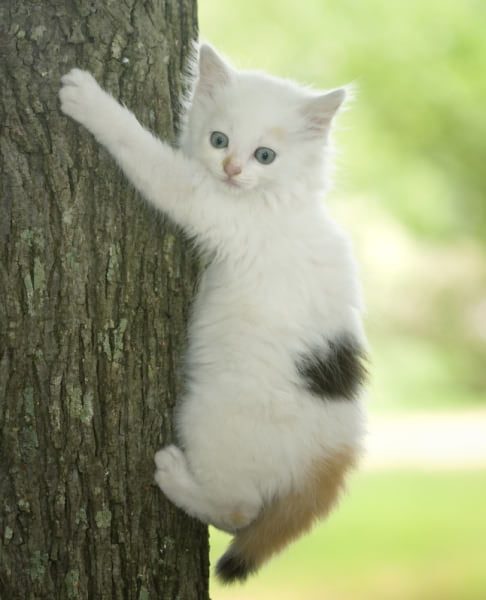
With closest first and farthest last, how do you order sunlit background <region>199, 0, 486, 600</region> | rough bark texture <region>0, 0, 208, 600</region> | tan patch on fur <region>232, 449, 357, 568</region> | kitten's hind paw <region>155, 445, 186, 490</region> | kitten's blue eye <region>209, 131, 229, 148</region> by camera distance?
rough bark texture <region>0, 0, 208, 600</region>, kitten's hind paw <region>155, 445, 186, 490</region>, tan patch on fur <region>232, 449, 357, 568</region>, kitten's blue eye <region>209, 131, 229, 148</region>, sunlit background <region>199, 0, 486, 600</region>

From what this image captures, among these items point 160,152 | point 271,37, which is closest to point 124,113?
point 160,152

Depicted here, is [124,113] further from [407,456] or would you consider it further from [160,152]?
[407,456]

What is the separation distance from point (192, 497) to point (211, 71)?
123 centimetres

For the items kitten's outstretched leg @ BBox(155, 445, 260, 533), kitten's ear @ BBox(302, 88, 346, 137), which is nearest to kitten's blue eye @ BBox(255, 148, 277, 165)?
kitten's ear @ BBox(302, 88, 346, 137)

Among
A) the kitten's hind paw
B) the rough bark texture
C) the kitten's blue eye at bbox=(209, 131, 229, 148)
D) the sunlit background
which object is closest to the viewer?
the rough bark texture

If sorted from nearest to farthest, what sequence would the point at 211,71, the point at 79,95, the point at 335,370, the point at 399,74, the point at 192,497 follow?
the point at 79,95 < the point at 192,497 < the point at 335,370 < the point at 211,71 < the point at 399,74

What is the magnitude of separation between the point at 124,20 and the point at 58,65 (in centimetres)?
22

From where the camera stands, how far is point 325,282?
2.22 metres

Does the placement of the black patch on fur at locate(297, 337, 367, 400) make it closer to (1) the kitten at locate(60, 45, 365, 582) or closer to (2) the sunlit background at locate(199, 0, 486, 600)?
(1) the kitten at locate(60, 45, 365, 582)

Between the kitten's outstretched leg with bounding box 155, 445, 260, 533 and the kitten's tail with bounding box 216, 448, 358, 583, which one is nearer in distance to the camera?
the kitten's outstretched leg with bounding box 155, 445, 260, 533

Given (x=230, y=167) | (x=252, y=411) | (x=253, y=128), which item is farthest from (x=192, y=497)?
(x=253, y=128)

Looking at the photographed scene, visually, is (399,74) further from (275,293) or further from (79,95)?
(79,95)

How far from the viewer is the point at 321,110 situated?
92.4 inches

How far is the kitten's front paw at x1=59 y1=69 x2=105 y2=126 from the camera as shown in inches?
77.2
